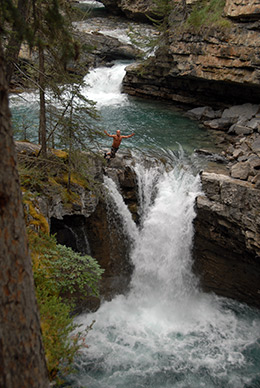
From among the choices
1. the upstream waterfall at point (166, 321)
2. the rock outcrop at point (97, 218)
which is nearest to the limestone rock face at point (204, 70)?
the upstream waterfall at point (166, 321)

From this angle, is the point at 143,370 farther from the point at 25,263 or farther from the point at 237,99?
the point at 237,99

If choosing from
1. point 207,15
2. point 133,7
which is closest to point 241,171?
point 207,15

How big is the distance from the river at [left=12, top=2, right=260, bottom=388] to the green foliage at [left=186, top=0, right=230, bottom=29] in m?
6.45

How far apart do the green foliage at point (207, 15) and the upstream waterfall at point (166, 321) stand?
28.8ft

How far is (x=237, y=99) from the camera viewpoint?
19.7 meters

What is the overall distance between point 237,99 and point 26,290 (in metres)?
19.4

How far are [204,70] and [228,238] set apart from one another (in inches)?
423

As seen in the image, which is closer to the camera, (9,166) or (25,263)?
(9,166)

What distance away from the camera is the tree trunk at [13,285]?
3141mm

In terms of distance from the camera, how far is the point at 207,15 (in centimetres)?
1725

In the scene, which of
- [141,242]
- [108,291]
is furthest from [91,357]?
[141,242]

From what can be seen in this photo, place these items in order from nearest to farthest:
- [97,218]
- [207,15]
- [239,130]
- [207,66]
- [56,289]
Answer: [56,289] < [97,218] < [239,130] < [207,15] < [207,66]

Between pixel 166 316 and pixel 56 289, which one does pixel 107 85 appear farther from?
pixel 56 289

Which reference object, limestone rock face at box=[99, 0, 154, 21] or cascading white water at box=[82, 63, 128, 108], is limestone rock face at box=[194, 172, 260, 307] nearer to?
cascading white water at box=[82, 63, 128, 108]
